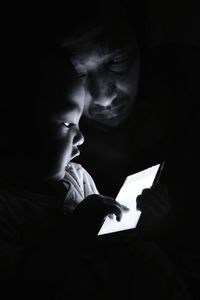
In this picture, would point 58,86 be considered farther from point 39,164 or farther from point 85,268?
point 85,268

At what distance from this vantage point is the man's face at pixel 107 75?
1217 millimetres

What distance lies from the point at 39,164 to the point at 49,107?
17cm

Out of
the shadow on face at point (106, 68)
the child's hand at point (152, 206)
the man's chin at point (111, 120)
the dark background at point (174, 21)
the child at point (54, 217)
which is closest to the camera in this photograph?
the child at point (54, 217)

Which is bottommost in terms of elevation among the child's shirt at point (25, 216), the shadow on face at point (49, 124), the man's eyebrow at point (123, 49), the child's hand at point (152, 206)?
the child's shirt at point (25, 216)

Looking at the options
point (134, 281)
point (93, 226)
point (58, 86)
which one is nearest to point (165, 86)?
point (58, 86)

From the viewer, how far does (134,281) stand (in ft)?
2.89

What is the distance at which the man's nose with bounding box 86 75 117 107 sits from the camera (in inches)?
48.8

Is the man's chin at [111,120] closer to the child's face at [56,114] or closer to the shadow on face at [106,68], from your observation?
the shadow on face at [106,68]

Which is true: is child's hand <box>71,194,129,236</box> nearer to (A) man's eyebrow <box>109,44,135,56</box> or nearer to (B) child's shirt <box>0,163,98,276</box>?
(B) child's shirt <box>0,163,98,276</box>

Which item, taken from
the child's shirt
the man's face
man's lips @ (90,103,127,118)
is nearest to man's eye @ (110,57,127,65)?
the man's face

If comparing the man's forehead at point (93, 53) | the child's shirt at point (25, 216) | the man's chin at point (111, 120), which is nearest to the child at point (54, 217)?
the child's shirt at point (25, 216)

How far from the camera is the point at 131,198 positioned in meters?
1.12

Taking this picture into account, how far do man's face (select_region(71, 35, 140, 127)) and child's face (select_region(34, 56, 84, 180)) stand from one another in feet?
0.49

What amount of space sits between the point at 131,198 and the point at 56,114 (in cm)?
34
